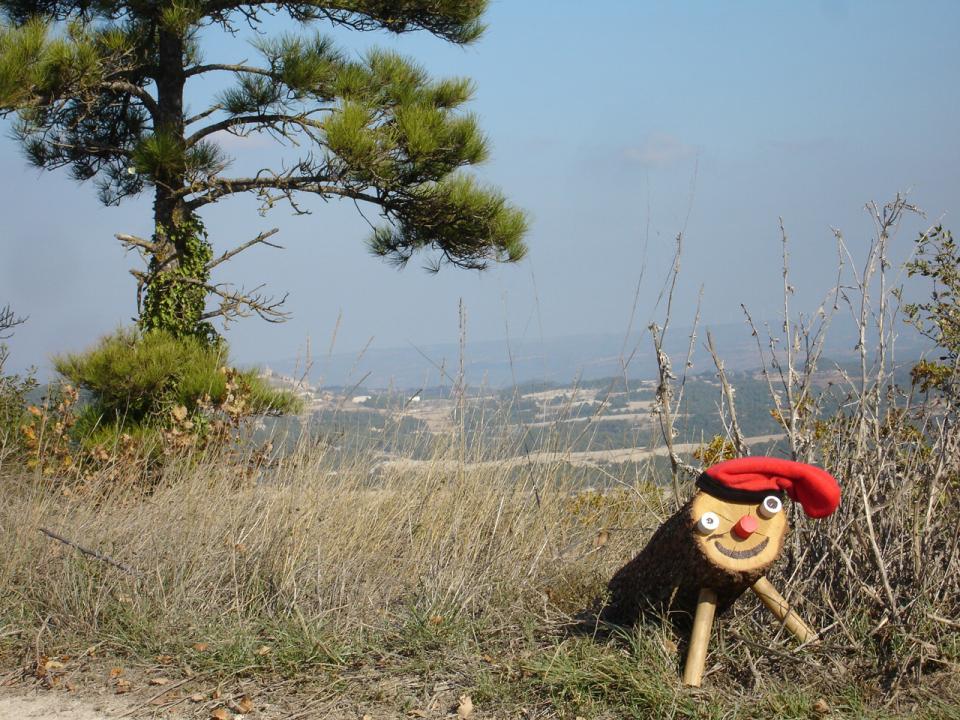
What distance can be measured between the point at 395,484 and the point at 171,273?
403 cm

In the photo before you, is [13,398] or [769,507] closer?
[769,507]

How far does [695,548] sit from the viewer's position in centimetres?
278

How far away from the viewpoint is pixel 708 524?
109 inches

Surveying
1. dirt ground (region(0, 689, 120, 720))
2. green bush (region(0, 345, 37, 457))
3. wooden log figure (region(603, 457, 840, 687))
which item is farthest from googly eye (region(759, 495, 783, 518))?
green bush (region(0, 345, 37, 457))

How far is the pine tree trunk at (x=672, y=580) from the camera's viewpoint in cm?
279

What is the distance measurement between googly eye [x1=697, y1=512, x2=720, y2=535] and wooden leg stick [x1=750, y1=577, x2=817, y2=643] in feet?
1.19

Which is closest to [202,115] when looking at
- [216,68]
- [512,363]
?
[216,68]

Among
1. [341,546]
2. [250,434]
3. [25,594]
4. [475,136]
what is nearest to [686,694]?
[341,546]

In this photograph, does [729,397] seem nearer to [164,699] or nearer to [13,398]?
[164,699]

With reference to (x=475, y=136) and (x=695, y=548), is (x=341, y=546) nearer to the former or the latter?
(x=695, y=548)

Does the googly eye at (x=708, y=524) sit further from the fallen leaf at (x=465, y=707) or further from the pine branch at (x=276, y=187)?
the pine branch at (x=276, y=187)

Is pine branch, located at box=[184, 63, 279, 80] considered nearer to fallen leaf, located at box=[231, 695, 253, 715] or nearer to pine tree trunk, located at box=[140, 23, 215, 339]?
pine tree trunk, located at box=[140, 23, 215, 339]

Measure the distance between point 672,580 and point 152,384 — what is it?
538 centimetres

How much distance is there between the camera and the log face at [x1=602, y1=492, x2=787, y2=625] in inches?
109
